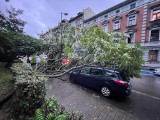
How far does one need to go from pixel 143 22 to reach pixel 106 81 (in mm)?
14757

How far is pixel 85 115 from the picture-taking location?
458 cm

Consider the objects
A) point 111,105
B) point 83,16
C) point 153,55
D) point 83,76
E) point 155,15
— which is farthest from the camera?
point 83,16

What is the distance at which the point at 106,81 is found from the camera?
6.47m

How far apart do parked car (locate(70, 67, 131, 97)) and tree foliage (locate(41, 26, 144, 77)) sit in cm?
46

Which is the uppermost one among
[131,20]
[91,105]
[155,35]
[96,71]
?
[131,20]

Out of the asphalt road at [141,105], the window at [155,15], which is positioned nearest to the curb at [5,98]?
the asphalt road at [141,105]

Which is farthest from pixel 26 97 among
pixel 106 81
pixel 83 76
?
pixel 83 76

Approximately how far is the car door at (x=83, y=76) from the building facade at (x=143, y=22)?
8188mm

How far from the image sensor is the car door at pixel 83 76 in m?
7.72

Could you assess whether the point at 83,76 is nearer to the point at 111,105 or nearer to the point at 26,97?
the point at 111,105

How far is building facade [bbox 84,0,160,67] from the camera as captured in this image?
1606 cm

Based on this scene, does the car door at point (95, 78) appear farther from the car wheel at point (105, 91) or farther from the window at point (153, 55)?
the window at point (153, 55)

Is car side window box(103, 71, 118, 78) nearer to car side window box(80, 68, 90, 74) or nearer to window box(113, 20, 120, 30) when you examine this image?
car side window box(80, 68, 90, 74)

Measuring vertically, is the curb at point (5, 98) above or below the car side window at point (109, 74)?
below
